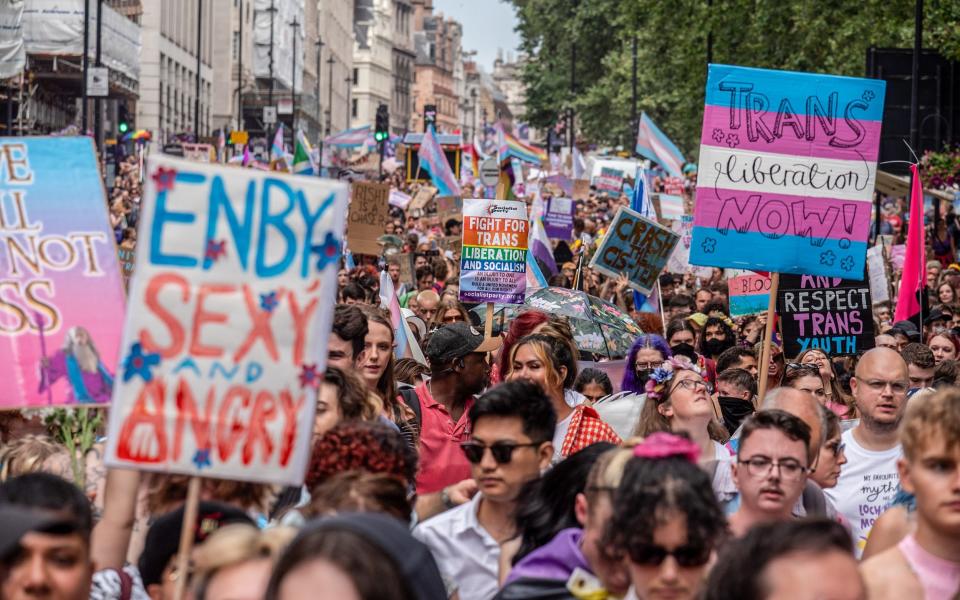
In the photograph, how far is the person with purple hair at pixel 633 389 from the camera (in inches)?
318

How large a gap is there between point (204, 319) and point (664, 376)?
3576mm

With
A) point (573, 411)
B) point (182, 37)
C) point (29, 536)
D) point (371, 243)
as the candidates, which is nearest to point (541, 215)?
point (371, 243)

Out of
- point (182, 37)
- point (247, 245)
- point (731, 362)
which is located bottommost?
point (731, 362)

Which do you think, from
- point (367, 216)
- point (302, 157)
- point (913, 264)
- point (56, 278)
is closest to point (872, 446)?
point (56, 278)

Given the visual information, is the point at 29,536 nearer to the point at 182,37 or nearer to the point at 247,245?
the point at 247,245

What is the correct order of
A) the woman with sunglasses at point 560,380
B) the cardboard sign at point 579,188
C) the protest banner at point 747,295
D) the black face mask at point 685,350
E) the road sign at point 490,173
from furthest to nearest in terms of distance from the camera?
the cardboard sign at point 579,188 → the road sign at point 490,173 → the protest banner at point 747,295 → the black face mask at point 685,350 → the woman with sunglasses at point 560,380

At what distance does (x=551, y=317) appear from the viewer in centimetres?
891

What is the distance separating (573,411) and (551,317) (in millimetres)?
1570

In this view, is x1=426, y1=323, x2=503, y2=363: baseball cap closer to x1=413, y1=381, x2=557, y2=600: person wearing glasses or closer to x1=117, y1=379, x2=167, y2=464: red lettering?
x1=413, y1=381, x2=557, y2=600: person wearing glasses

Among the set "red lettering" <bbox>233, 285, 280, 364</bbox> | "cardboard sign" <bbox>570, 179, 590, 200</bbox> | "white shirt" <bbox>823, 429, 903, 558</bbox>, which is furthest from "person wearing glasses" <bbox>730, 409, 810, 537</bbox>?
"cardboard sign" <bbox>570, 179, 590, 200</bbox>

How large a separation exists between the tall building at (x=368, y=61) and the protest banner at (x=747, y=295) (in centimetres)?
14801

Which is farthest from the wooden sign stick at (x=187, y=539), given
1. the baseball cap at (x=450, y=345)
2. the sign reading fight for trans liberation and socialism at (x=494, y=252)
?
the sign reading fight for trans liberation and socialism at (x=494, y=252)

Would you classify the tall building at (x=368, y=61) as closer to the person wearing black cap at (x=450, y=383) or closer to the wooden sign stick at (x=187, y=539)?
the person wearing black cap at (x=450, y=383)

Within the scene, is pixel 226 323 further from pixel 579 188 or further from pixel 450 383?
pixel 579 188
